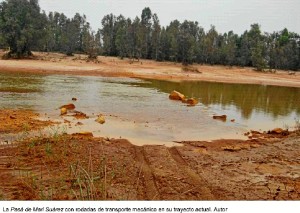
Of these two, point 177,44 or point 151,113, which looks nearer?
point 151,113

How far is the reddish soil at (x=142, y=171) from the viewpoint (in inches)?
246

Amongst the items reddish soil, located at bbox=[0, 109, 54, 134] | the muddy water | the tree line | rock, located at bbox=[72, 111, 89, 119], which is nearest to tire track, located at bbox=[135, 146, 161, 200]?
the muddy water

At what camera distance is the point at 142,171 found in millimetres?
7645

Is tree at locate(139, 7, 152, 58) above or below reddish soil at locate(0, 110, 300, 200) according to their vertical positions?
above

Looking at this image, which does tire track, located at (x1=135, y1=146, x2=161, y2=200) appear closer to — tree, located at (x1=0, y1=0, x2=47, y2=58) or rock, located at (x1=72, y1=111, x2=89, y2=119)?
rock, located at (x1=72, y1=111, x2=89, y2=119)

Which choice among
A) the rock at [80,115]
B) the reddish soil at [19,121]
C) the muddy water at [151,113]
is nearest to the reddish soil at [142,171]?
the reddish soil at [19,121]

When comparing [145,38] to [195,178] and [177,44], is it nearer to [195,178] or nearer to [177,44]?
[177,44]

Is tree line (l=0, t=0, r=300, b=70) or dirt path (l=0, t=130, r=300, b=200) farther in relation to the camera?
tree line (l=0, t=0, r=300, b=70)

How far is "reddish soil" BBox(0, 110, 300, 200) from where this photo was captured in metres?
6.24

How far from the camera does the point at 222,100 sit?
2405cm

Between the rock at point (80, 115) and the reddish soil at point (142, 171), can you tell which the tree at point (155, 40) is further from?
the reddish soil at point (142, 171)

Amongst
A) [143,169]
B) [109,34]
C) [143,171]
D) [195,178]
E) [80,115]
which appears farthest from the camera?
[109,34]

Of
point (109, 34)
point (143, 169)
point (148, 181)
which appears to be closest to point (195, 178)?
point (148, 181)
